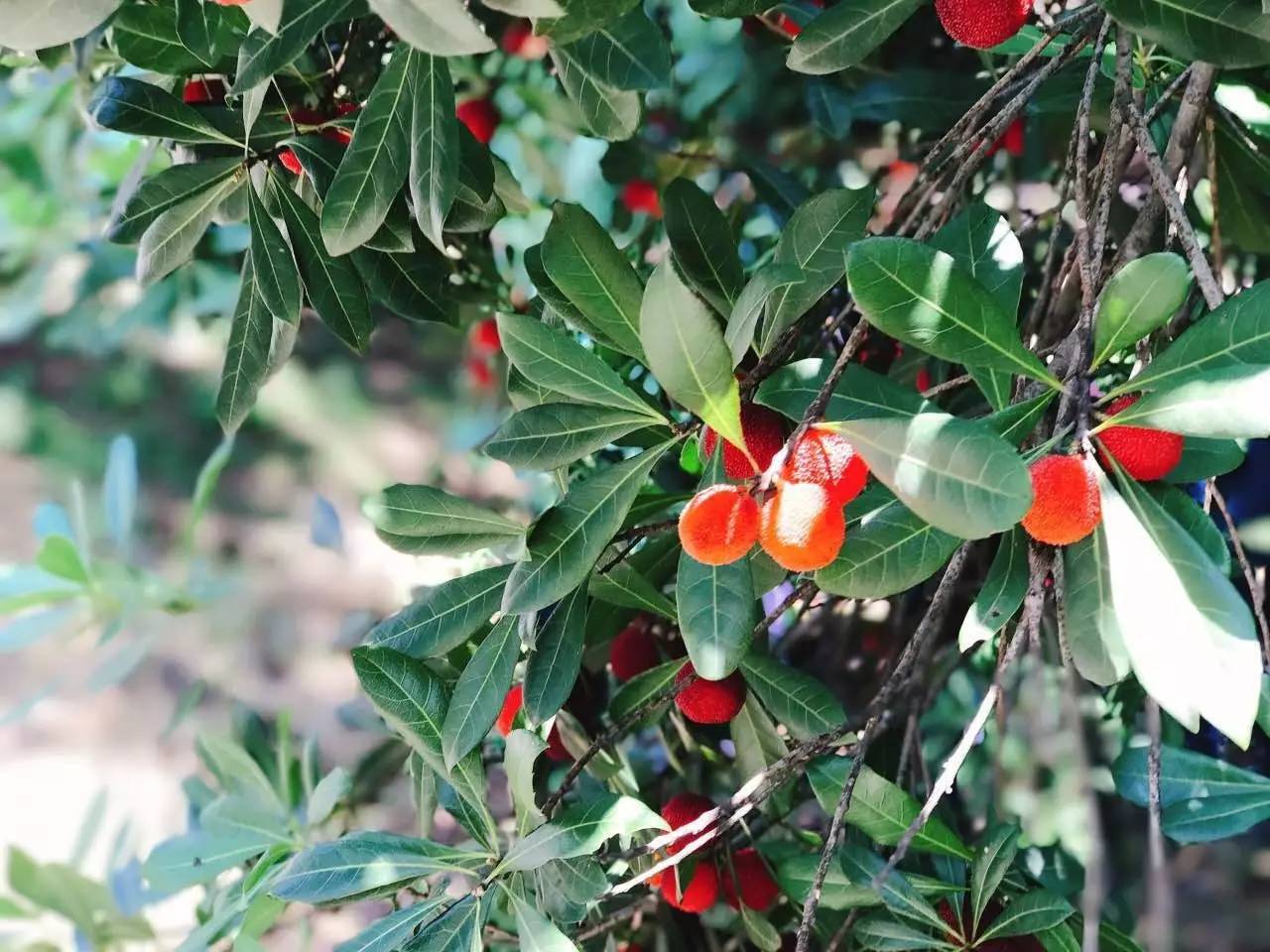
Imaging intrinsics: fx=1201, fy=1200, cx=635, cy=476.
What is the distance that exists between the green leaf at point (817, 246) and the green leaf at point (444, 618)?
0.75 ft

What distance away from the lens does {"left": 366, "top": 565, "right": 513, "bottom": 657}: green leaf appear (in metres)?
0.73

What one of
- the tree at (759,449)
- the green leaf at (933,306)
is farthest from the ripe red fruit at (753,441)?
the green leaf at (933,306)

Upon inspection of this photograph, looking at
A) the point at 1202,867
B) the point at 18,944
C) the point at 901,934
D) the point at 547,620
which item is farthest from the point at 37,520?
the point at 1202,867

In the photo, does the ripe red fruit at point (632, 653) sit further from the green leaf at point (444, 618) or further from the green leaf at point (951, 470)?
the green leaf at point (951, 470)

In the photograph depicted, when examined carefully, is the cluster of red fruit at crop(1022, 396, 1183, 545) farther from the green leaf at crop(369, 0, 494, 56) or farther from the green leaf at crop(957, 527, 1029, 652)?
the green leaf at crop(369, 0, 494, 56)

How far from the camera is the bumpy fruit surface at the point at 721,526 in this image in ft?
1.75

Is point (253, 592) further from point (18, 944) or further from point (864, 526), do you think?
point (864, 526)

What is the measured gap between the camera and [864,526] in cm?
61

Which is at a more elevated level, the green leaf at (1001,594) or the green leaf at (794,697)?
the green leaf at (1001,594)

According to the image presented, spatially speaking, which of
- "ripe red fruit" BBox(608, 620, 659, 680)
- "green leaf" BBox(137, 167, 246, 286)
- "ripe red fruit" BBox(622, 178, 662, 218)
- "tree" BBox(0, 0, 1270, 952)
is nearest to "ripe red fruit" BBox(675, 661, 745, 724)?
"tree" BBox(0, 0, 1270, 952)

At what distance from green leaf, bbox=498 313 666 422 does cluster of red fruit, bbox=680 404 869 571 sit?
0.39ft

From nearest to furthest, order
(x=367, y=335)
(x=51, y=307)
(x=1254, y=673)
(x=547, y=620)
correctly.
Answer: (x=1254, y=673) → (x=547, y=620) → (x=367, y=335) → (x=51, y=307)

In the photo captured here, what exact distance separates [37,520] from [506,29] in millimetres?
808

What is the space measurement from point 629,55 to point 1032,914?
0.55 metres
